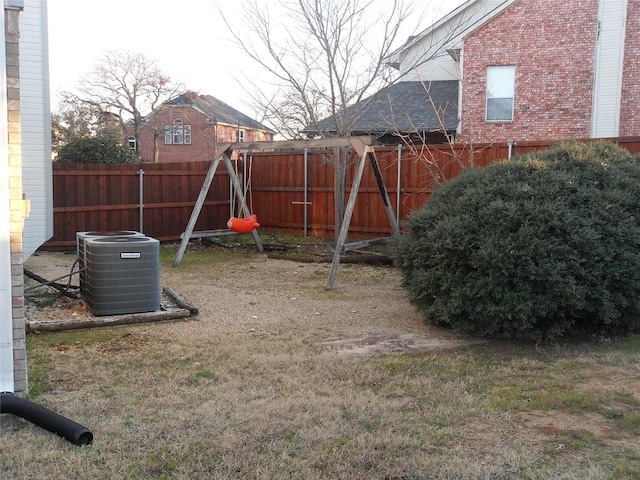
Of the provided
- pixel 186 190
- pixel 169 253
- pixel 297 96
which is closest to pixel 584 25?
pixel 297 96

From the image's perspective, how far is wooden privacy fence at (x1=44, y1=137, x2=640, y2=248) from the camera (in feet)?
41.5

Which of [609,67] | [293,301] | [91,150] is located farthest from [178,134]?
[293,301]

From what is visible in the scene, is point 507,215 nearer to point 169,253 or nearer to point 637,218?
point 637,218

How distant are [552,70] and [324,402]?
16113 mm

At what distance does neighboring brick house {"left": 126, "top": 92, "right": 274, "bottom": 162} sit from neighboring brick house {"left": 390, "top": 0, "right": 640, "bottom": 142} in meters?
17.9

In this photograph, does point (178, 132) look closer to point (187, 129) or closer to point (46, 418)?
point (187, 129)

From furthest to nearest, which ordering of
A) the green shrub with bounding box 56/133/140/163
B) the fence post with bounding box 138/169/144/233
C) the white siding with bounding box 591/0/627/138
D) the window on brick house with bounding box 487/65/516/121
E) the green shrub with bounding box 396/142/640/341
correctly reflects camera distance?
the window on brick house with bounding box 487/65/516/121
the white siding with bounding box 591/0/627/138
the green shrub with bounding box 56/133/140/163
the fence post with bounding box 138/169/144/233
the green shrub with bounding box 396/142/640/341

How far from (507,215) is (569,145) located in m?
1.50

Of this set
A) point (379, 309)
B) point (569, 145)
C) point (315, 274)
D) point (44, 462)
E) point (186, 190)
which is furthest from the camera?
point (186, 190)

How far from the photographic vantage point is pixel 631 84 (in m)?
18.0

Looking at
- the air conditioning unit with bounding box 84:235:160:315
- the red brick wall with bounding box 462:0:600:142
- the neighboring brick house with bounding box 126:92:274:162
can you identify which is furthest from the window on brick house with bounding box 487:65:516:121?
the neighboring brick house with bounding box 126:92:274:162

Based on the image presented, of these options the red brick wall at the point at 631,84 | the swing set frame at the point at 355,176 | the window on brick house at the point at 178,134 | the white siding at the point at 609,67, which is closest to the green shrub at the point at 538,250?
the swing set frame at the point at 355,176

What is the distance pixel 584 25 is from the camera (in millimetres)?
17438

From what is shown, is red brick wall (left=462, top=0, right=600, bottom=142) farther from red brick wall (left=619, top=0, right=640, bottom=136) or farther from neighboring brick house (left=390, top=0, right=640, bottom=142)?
red brick wall (left=619, top=0, right=640, bottom=136)
